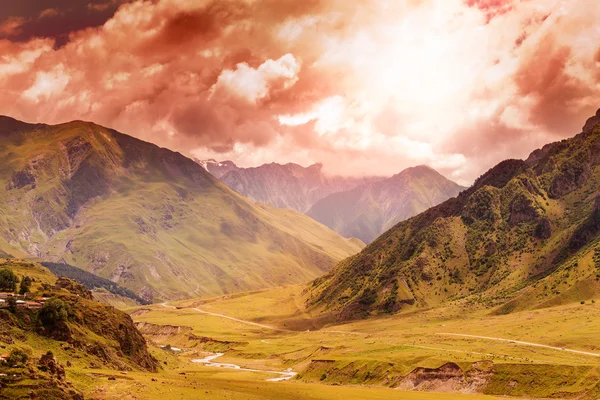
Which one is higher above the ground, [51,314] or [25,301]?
[25,301]

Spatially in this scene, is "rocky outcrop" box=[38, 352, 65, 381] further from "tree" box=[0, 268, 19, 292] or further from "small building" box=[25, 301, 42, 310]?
"tree" box=[0, 268, 19, 292]

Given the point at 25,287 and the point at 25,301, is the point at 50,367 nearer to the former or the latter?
the point at 25,301

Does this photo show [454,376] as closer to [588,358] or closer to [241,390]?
[588,358]

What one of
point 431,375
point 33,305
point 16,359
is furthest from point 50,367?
point 431,375

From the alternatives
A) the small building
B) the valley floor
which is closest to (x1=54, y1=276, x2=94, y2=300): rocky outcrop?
the valley floor

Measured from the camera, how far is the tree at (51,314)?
364 ft

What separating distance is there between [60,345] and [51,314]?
8.61 meters

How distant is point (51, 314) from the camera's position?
110875 mm

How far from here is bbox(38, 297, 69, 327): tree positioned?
364 ft

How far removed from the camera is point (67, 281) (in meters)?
186

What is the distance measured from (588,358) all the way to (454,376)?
3899cm

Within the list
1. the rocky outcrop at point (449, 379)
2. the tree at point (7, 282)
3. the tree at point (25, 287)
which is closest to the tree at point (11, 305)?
the tree at point (25, 287)

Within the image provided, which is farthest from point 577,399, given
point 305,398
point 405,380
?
point 305,398

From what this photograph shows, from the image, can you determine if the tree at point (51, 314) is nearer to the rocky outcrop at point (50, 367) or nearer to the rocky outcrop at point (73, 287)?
the rocky outcrop at point (50, 367)
